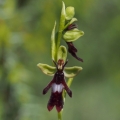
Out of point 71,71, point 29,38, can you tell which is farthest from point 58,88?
point 29,38

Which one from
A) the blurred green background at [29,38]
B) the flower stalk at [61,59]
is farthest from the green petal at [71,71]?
the blurred green background at [29,38]

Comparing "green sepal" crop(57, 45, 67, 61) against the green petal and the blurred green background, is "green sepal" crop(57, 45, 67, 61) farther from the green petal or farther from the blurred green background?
the blurred green background

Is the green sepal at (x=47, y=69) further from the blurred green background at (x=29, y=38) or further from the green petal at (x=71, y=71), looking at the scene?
the blurred green background at (x=29, y=38)

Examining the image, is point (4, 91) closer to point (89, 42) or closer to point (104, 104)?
point (89, 42)

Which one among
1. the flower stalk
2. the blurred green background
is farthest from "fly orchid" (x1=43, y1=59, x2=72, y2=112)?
the blurred green background

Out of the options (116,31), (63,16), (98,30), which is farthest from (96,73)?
(63,16)
